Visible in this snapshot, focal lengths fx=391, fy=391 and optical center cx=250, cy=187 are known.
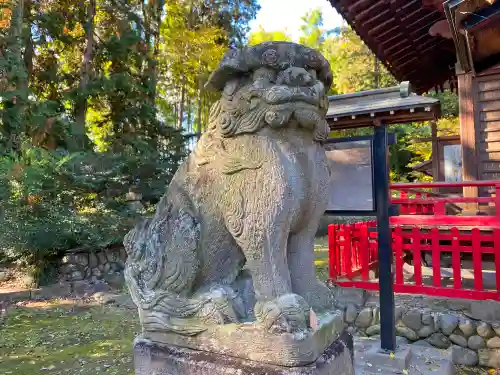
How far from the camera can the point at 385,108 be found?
10.4 feet

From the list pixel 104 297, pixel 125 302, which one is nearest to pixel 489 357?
pixel 125 302

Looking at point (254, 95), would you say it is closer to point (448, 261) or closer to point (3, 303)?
point (448, 261)

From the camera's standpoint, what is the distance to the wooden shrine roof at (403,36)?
5.56m

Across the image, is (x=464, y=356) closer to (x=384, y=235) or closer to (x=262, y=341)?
(x=384, y=235)

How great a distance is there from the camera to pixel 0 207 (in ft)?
21.0

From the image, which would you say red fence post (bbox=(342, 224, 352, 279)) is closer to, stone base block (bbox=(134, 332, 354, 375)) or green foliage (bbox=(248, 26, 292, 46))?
stone base block (bbox=(134, 332, 354, 375))

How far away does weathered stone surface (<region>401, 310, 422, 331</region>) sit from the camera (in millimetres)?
4180

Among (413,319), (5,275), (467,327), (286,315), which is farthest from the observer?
(5,275)

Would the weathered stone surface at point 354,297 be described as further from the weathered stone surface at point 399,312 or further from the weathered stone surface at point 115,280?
the weathered stone surface at point 115,280

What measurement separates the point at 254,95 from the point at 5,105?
23.1ft

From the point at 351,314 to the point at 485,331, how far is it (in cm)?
131

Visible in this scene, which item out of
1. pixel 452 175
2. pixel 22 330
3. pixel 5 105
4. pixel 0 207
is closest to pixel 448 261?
pixel 452 175

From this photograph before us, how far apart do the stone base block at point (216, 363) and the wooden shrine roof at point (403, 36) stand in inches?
194

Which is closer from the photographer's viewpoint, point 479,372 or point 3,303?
point 479,372
